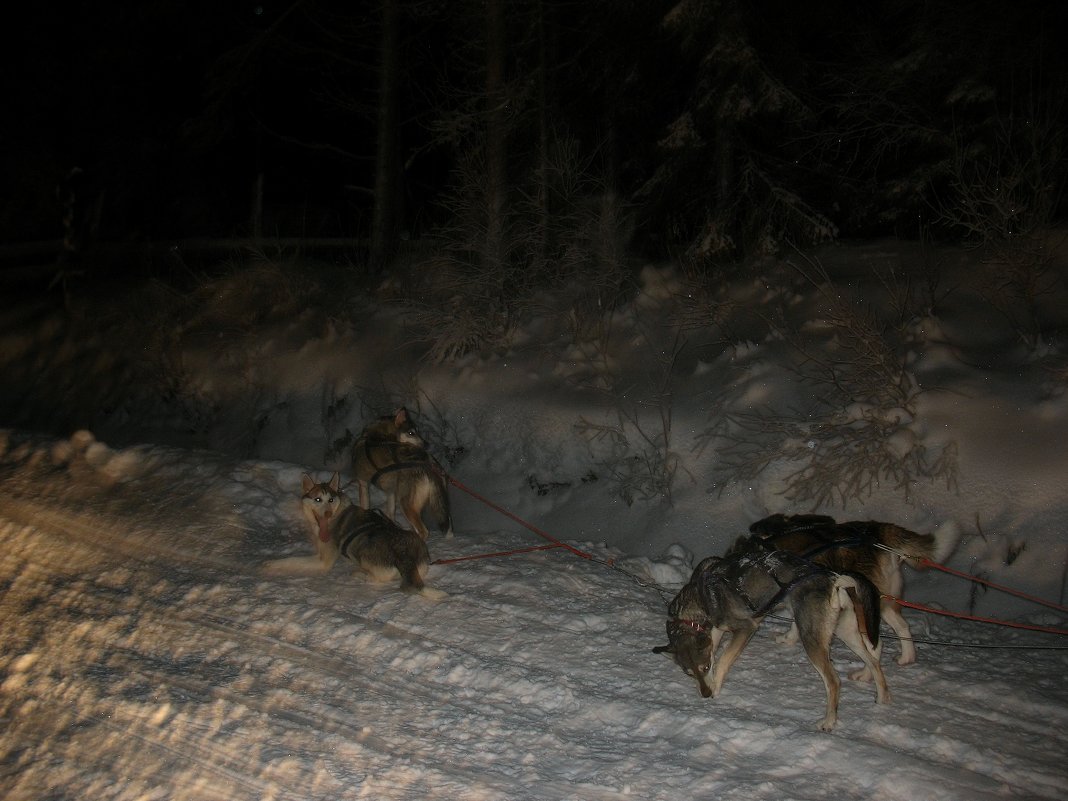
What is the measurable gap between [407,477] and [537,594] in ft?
6.34

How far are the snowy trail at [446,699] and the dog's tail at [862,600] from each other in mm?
545

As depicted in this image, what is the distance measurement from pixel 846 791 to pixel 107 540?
6760 millimetres

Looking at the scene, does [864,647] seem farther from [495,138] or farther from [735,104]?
[495,138]

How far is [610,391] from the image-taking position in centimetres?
983

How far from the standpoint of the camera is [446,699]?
17.2 feet

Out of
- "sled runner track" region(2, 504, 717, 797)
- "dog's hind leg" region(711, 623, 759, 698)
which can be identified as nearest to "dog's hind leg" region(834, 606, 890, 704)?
"dog's hind leg" region(711, 623, 759, 698)

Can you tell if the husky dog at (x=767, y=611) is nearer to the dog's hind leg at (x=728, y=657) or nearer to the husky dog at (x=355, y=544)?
the dog's hind leg at (x=728, y=657)

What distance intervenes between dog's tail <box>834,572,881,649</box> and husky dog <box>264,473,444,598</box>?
3113mm

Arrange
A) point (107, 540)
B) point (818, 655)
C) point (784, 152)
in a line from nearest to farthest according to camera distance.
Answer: point (818, 655) < point (107, 540) < point (784, 152)

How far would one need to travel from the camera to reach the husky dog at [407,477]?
791cm

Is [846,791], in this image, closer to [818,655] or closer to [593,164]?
[818,655]

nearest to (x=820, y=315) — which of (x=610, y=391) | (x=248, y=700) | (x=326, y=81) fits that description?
(x=610, y=391)

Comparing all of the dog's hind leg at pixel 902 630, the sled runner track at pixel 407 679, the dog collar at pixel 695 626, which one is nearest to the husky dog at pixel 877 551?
the dog's hind leg at pixel 902 630

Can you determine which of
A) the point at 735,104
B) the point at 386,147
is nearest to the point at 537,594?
the point at 735,104
